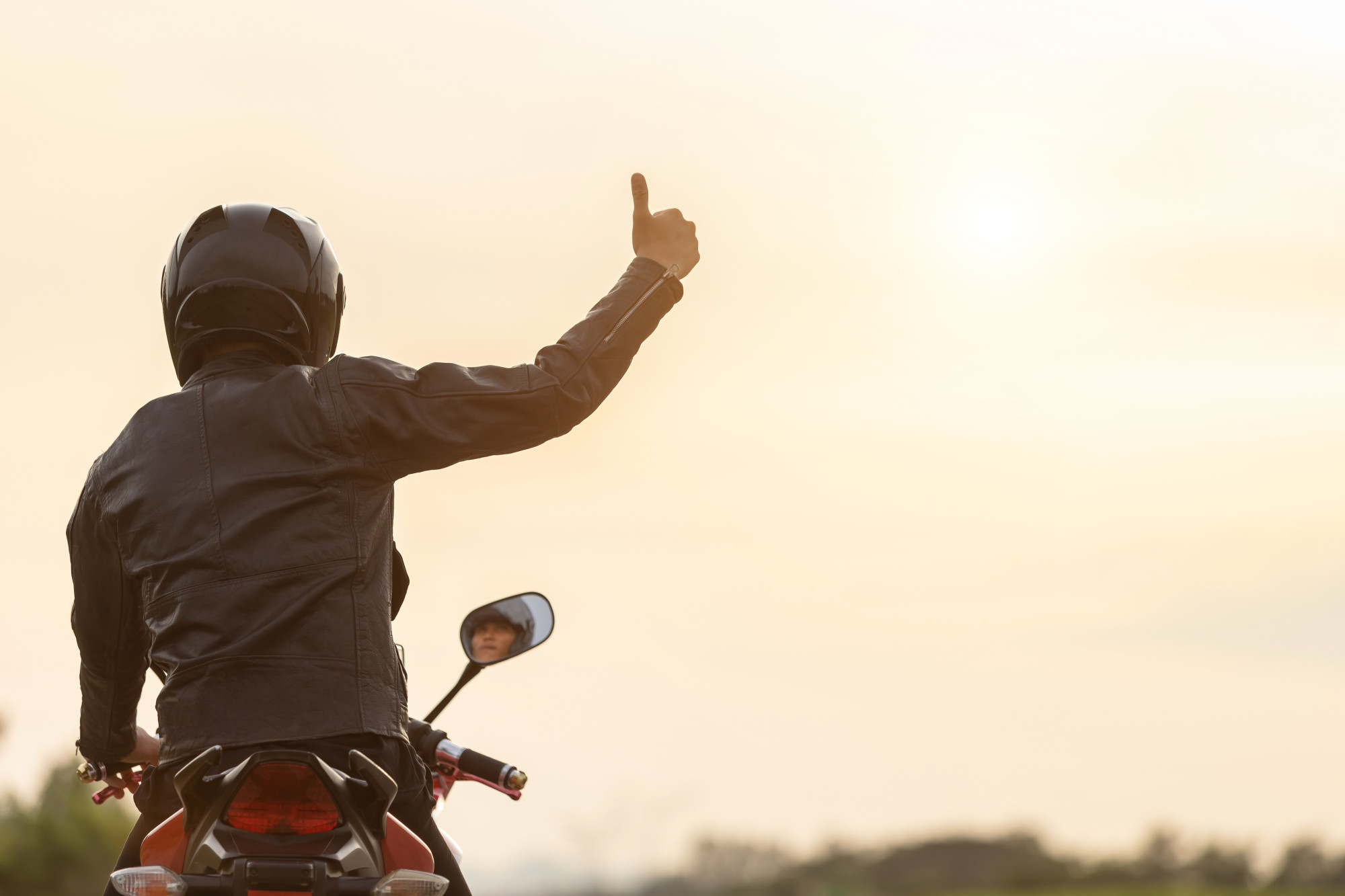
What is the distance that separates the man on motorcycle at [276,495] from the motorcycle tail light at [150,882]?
0.35 meters

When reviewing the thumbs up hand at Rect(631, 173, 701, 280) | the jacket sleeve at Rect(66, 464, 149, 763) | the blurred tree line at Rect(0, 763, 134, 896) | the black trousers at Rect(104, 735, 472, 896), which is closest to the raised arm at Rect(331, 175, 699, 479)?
the thumbs up hand at Rect(631, 173, 701, 280)

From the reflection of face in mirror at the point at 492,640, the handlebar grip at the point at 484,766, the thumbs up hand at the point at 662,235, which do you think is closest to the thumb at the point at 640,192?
the thumbs up hand at the point at 662,235

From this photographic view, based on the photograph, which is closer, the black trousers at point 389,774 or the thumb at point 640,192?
the black trousers at point 389,774

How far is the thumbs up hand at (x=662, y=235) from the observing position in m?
4.91

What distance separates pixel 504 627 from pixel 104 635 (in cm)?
110

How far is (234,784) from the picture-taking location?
370 cm

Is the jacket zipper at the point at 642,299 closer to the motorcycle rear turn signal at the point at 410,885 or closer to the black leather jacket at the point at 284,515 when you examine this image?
the black leather jacket at the point at 284,515

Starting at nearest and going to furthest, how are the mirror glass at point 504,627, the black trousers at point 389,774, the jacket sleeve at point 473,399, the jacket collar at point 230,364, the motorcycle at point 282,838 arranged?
the motorcycle at point 282,838 → the black trousers at point 389,774 → the jacket sleeve at point 473,399 → the jacket collar at point 230,364 → the mirror glass at point 504,627

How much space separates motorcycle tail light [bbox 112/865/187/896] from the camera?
375 centimetres

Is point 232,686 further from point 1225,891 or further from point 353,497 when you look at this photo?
point 1225,891

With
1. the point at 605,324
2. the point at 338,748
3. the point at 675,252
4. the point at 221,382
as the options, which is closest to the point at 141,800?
the point at 338,748

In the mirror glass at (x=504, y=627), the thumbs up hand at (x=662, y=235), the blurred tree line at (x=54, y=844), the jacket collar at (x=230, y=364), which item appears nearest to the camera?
the jacket collar at (x=230, y=364)

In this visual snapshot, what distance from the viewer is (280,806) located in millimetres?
3779

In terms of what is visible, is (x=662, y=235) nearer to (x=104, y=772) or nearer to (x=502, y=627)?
(x=502, y=627)
